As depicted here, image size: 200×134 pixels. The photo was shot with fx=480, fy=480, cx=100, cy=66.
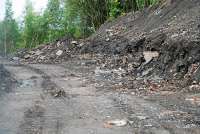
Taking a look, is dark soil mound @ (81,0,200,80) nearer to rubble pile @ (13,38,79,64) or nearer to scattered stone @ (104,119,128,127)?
rubble pile @ (13,38,79,64)

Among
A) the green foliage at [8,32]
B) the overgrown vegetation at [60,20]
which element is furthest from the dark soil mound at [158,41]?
the green foliage at [8,32]

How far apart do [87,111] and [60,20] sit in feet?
219

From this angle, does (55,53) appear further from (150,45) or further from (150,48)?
(150,48)

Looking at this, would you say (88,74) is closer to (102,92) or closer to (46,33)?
(102,92)

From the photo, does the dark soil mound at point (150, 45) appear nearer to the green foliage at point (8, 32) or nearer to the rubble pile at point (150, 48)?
the rubble pile at point (150, 48)

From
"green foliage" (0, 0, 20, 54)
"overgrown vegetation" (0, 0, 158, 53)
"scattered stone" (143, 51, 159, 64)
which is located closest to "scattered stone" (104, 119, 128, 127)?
"scattered stone" (143, 51, 159, 64)

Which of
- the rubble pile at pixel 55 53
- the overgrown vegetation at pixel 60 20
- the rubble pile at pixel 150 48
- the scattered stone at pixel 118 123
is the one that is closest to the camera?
the scattered stone at pixel 118 123

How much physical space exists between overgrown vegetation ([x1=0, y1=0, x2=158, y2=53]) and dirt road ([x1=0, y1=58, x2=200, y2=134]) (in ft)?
68.3

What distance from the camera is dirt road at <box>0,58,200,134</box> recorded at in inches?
415

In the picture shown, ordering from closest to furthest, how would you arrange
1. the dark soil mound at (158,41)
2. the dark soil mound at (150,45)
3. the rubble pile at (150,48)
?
the rubble pile at (150,48) < the dark soil mound at (158,41) < the dark soil mound at (150,45)

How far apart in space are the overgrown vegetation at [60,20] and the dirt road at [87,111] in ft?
68.3

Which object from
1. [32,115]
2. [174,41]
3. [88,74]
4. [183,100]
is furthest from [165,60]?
[32,115]

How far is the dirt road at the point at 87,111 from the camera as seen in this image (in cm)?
1055

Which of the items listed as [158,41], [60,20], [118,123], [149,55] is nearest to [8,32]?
[60,20]
